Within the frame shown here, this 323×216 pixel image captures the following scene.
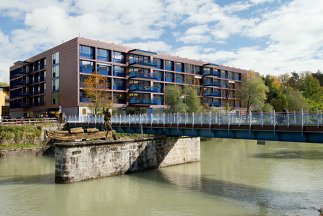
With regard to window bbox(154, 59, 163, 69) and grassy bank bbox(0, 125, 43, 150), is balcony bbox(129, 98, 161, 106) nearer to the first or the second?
window bbox(154, 59, 163, 69)

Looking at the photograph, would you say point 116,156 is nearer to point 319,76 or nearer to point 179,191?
point 179,191

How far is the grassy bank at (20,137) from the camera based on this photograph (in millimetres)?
41769

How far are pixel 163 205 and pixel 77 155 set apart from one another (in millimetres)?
8962

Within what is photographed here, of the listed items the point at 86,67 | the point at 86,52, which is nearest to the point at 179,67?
→ the point at 86,52

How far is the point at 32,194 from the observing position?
22.2 m

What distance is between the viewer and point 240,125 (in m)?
24.0

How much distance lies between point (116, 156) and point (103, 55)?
35.2 m

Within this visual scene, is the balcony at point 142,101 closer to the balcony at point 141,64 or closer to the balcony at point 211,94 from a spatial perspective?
the balcony at point 141,64

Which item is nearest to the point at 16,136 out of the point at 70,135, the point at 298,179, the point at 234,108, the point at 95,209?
the point at 70,135

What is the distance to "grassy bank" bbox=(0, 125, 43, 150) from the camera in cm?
4177

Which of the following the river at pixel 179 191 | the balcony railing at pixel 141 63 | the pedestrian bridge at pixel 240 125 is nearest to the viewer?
the river at pixel 179 191

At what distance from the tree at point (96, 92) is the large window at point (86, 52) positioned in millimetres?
3585

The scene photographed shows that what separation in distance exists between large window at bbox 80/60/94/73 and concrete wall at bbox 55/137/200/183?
29.2m

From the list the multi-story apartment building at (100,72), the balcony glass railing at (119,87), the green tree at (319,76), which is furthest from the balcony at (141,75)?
the green tree at (319,76)
